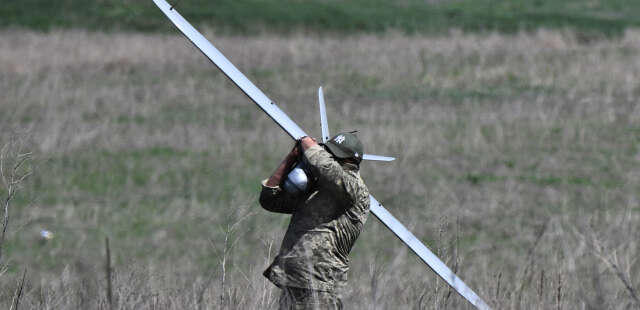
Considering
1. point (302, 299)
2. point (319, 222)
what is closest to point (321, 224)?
point (319, 222)

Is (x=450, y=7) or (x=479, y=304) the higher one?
(x=479, y=304)

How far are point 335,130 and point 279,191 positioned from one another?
11006mm

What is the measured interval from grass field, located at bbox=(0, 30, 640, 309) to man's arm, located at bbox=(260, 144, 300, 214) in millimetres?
357

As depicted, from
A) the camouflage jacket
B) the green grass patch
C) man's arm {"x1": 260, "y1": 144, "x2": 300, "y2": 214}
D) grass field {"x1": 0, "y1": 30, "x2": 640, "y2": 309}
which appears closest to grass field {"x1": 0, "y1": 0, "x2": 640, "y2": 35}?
the green grass patch

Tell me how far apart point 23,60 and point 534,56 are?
11189 millimetres

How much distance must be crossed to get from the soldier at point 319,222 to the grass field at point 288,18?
66.6 feet

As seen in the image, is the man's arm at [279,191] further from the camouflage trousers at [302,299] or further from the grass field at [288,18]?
the grass field at [288,18]

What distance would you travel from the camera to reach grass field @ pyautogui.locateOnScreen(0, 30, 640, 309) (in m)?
7.28

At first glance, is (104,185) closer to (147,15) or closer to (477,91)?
(477,91)

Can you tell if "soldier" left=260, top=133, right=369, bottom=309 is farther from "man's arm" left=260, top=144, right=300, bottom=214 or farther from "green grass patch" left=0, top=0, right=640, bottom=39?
"green grass patch" left=0, top=0, right=640, bottom=39

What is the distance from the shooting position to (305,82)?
20.4m

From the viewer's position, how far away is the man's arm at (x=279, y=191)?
200 inches

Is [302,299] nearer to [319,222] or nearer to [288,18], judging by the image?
[319,222]

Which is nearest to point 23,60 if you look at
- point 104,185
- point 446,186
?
point 104,185
